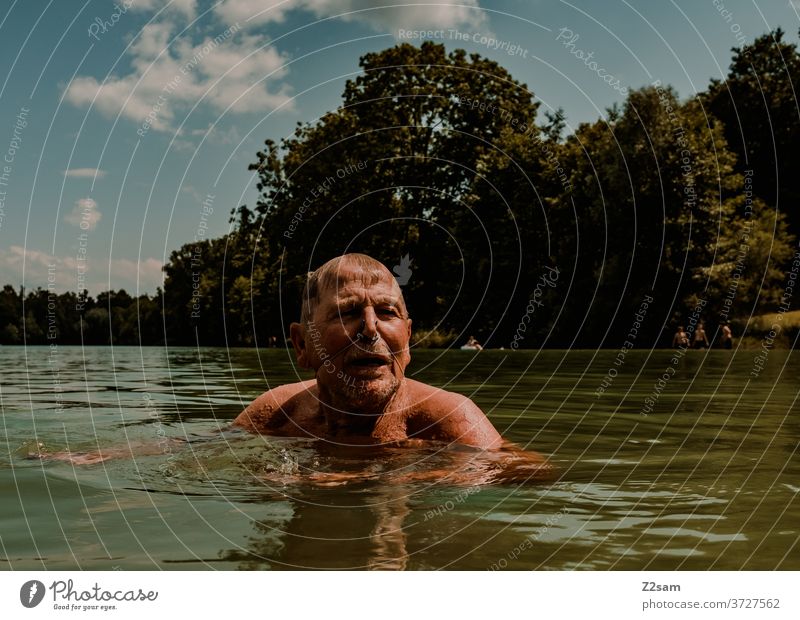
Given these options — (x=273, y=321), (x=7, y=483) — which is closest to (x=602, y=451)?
(x=7, y=483)

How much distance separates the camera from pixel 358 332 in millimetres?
6762

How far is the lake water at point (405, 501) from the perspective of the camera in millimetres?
4391

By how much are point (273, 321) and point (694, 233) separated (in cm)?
2659

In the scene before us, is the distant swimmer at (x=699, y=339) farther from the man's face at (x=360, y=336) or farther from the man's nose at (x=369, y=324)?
the man's nose at (x=369, y=324)

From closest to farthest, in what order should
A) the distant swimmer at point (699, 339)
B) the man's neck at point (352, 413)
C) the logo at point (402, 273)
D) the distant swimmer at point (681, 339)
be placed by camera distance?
the man's neck at point (352, 413) < the logo at point (402, 273) < the distant swimmer at point (681, 339) < the distant swimmer at point (699, 339)

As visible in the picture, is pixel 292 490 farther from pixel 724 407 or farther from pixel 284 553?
pixel 724 407

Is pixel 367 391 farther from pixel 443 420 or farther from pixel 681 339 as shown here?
pixel 681 339

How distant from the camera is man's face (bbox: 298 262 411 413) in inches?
267

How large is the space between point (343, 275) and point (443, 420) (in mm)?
1574

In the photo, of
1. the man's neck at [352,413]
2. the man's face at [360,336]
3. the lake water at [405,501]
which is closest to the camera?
the lake water at [405,501]

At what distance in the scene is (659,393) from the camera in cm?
1429
